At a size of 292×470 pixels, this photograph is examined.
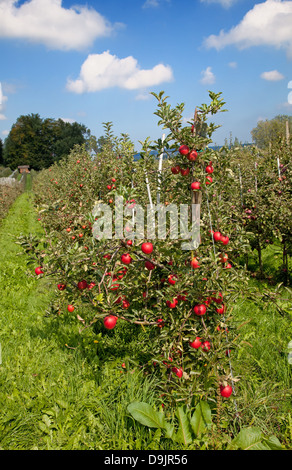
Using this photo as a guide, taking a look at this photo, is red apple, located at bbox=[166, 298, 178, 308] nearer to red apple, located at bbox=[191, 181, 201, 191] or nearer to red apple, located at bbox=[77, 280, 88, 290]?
red apple, located at bbox=[77, 280, 88, 290]

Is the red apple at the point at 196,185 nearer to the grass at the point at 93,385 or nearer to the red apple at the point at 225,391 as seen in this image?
the grass at the point at 93,385

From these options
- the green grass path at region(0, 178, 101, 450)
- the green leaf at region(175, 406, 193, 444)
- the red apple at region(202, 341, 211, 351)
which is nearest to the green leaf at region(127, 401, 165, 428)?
the green leaf at region(175, 406, 193, 444)

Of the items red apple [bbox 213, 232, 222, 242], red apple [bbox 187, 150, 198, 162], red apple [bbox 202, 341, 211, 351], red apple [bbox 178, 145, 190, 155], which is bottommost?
red apple [bbox 202, 341, 211, 351]

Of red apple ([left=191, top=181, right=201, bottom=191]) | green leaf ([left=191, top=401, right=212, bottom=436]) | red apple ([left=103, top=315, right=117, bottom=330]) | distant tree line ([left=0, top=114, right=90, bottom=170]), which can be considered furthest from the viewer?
distant tree line ([left=0, top=114, right=90, bottom=170])

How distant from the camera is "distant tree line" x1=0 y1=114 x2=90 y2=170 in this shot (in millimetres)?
51375

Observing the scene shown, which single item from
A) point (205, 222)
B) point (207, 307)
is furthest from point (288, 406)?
point (205, 222)

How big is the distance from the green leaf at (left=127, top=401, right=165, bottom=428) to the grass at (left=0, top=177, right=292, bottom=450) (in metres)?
0.09

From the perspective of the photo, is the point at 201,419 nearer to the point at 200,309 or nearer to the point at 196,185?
the point at 200,309

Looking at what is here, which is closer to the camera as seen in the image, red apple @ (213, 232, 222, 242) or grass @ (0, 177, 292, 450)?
grass @ (0, 177, 292, 450)

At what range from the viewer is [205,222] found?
2279mm

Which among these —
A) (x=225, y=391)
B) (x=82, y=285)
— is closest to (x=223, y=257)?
(x=225, y=391)

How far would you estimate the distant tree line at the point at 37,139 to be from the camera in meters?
51.4

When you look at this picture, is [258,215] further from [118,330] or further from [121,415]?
[121,415]

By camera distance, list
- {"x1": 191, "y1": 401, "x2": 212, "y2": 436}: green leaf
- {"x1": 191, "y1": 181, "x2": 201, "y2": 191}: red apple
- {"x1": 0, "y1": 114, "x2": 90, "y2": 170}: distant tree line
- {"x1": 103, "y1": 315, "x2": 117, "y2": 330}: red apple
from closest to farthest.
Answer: {"x1": 103, "y1": 315, "x2": 117, "y2": 330}: red apple < {"x1": 191, "y1": 401, "x2": 212, "y2": 436}: green leaf < {"x1": 191, "y1": 181, "x2": 201, "y2": 191}: red apple < {"x1": 0, "y1": 114, "x2": 90, "y2": 170}: distant tree line
